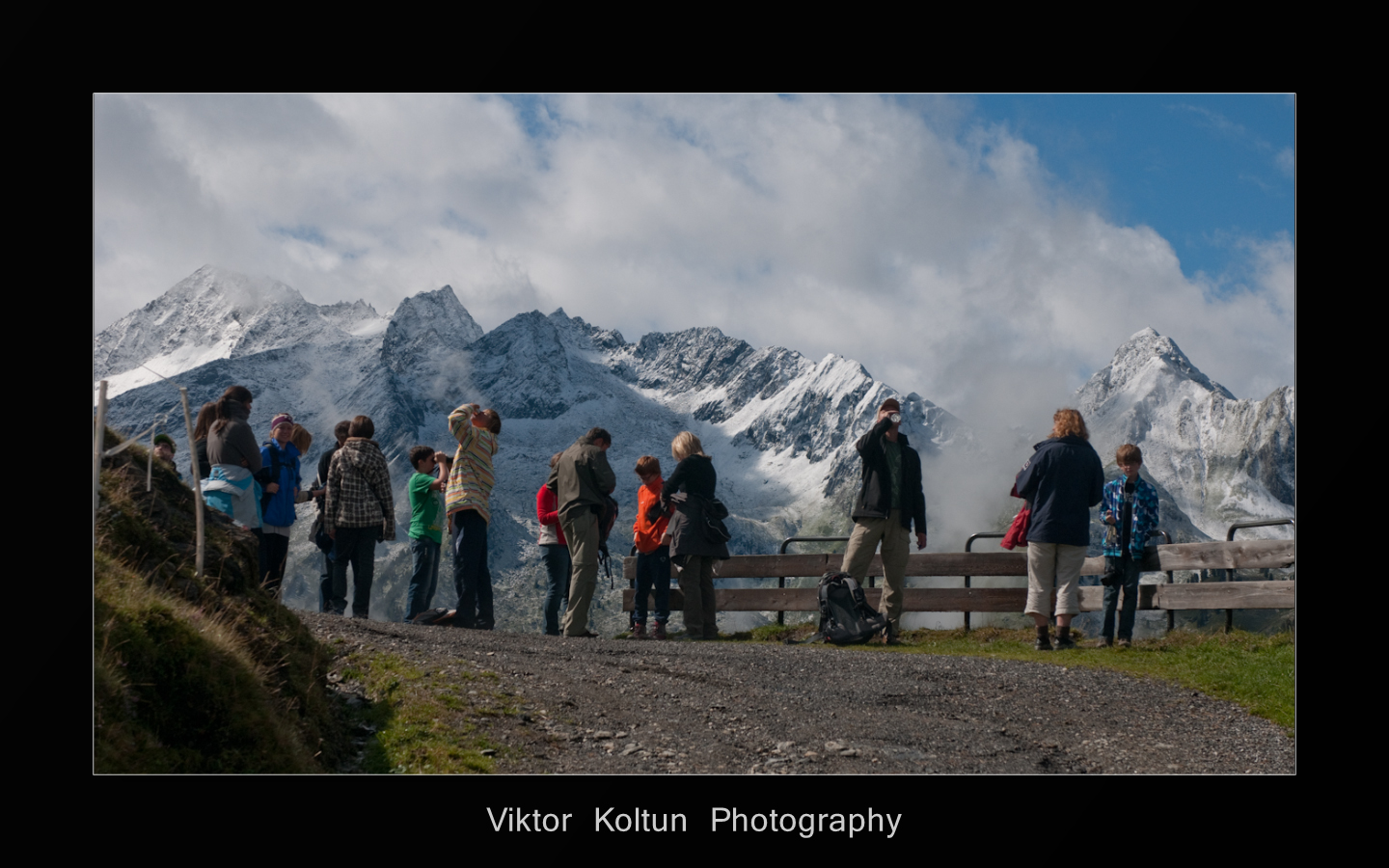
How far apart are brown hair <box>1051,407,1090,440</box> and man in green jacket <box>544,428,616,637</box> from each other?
4686mm

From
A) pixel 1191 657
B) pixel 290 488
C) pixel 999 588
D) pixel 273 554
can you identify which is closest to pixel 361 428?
pixel 290 488

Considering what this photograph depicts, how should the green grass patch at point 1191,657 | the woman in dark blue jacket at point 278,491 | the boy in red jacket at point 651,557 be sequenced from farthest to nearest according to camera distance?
the boy in red jacket at point 651,557, the woman in dark blue jacket at point 278,491, the green grass patch at point 1191,657

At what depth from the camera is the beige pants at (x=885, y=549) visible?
12109mm

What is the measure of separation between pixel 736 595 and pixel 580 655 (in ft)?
21.0

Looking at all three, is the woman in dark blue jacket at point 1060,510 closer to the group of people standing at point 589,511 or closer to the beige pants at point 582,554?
the group of people standing at point 589,511

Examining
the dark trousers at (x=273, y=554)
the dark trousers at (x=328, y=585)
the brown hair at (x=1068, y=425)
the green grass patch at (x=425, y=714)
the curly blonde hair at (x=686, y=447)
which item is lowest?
the green grass patch at (x=425, y=714)

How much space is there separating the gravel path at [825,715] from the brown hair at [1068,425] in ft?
8.26

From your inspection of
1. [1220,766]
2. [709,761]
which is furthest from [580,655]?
[1220,766]

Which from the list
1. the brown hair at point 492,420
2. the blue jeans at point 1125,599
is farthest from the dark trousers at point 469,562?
the blue jeans at point 1125,599

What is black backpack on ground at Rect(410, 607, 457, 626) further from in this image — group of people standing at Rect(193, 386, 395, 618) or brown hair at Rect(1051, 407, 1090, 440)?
brown hair at Rect(1051, 407, 1090, 440)

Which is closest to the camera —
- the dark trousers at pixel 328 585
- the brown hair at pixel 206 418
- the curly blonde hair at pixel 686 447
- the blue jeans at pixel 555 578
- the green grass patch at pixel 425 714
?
the green grass patch at pixel 425 714

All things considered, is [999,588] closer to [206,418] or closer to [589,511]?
[589,511]
